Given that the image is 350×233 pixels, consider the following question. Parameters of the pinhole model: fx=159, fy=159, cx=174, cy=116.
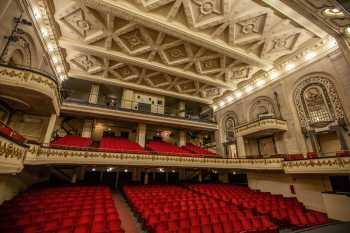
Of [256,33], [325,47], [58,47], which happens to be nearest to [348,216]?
[325,47]

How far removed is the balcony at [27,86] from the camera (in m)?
4.76

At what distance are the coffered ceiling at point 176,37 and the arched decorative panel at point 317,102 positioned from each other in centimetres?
223

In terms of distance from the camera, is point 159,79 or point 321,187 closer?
point 321,187

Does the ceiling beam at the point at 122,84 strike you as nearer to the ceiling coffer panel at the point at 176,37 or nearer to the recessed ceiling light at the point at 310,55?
the ceiling coffer panel at the point at 176,37

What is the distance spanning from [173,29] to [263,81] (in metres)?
7.75

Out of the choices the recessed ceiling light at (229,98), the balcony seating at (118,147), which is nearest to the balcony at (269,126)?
the recessed ceiling light at (229,98)

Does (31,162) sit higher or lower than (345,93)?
lower

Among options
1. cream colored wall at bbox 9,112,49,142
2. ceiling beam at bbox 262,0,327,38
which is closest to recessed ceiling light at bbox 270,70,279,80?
ceiling beam at bbox 262,0,327,38

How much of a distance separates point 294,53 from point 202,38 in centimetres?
587

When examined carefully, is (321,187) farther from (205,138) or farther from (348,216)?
(205,138)

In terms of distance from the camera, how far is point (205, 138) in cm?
1759

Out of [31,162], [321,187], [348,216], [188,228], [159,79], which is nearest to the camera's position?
[188,228]

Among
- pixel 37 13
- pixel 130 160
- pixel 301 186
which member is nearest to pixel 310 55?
pixel 301 186

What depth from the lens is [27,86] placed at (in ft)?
16.4
